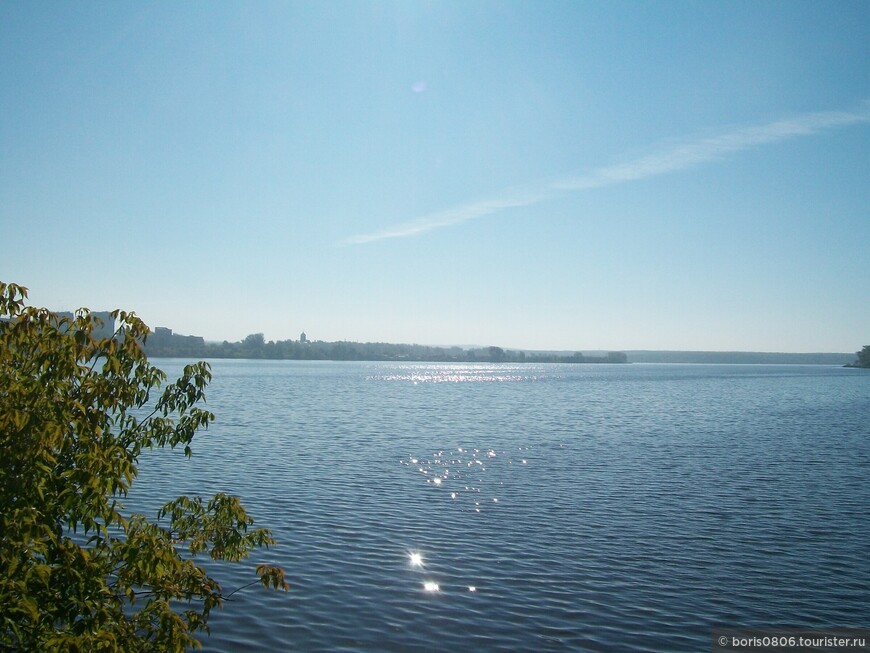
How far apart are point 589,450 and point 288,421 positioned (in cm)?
2840

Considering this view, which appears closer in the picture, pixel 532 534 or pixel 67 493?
pixel 67 493

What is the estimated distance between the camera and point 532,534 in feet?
81.7

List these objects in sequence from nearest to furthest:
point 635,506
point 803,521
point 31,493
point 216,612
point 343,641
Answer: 1. point 31,493
2. point 343,641
3. point 216,612
4. point 803,521
5. point 635,506

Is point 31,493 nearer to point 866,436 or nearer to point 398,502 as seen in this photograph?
point 398,502

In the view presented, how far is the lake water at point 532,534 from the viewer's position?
1691 centimetres

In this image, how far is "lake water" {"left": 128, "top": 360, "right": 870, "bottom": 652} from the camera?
16.9 meters

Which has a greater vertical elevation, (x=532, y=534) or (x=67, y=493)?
(x=67, y=493)

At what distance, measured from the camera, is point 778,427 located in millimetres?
61938

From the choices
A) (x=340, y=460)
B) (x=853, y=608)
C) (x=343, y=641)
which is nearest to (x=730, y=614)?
(x=853, y=608)

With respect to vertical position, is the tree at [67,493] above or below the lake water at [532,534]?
above

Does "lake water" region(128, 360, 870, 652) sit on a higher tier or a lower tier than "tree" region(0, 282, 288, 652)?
lower

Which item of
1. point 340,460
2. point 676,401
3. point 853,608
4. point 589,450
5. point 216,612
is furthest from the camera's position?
point 676,401

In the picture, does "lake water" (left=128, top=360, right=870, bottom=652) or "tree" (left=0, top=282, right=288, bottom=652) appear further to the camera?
"lake water" (left=128, top=360, right=870, bottom=652)

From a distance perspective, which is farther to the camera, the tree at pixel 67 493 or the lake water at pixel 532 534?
the lake water at pixel 532 534
